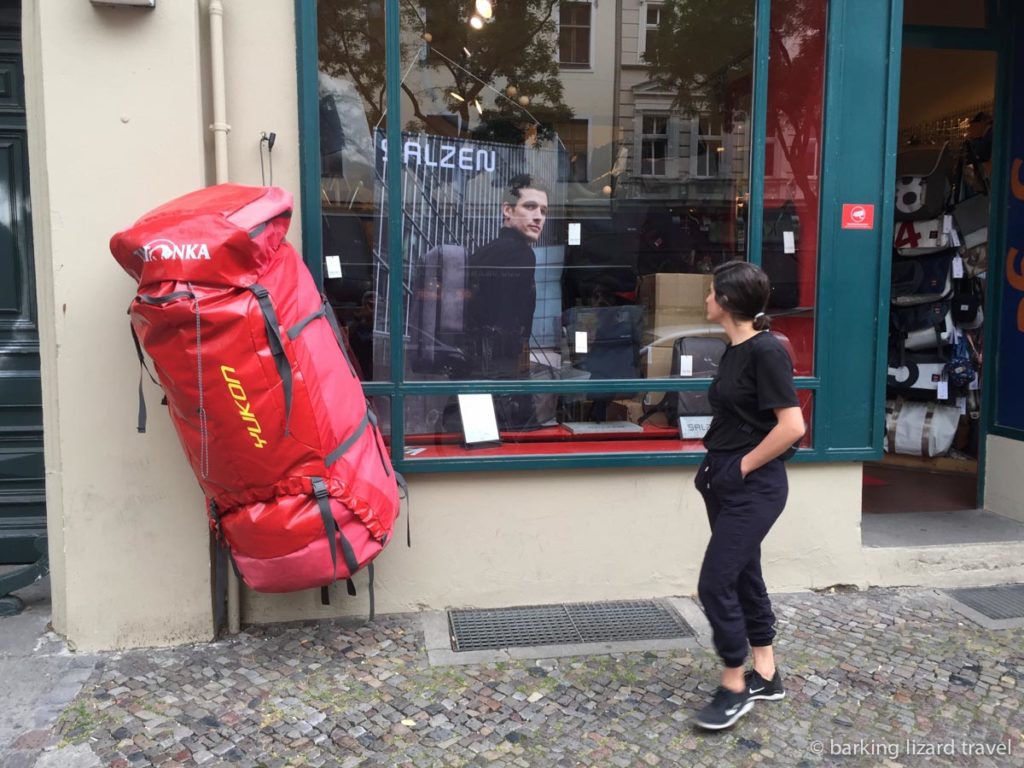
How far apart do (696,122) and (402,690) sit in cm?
344

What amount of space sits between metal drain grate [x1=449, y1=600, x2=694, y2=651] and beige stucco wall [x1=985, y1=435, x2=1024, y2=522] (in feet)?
8.36

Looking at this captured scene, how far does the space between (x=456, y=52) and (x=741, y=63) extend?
5.11 feet

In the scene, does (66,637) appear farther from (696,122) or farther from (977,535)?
(977,535)

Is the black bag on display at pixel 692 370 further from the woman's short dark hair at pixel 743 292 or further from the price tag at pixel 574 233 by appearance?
the woman's short dark hair at pixel 743 292

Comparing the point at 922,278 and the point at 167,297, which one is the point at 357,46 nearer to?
the point at 167,297

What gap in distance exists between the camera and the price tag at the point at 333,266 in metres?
4.18

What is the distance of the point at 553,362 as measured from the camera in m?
4.66

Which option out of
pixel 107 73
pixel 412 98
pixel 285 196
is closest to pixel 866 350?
pixel 412 98

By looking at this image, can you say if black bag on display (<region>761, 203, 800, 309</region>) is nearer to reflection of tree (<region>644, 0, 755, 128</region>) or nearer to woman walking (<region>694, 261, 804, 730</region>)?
reflection of tree (<region>644, 0, 755, 128</region>)

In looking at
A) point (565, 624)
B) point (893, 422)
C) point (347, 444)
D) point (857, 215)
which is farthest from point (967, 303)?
point (347, 444)

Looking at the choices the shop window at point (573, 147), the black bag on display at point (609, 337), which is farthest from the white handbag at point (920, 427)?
the shop window at point (573, 147)

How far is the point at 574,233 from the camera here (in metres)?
4.90

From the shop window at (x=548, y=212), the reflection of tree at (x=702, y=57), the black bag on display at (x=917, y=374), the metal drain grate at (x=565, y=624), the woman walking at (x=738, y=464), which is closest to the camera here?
the woman walking at (x=738, y=464)

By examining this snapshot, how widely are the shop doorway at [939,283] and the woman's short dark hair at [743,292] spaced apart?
3.30 m
